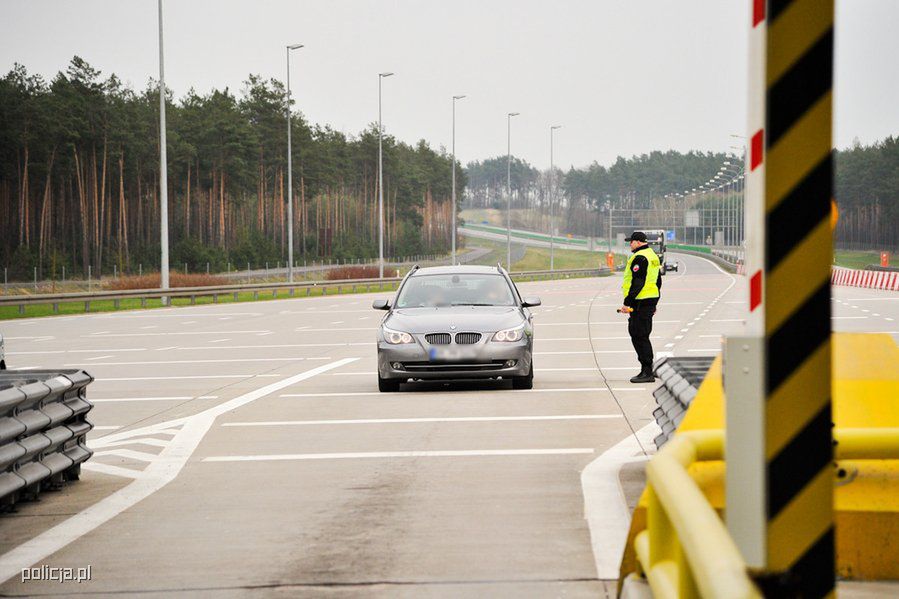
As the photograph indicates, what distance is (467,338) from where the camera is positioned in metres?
16.0

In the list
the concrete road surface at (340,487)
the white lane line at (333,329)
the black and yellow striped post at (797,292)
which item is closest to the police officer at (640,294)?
the concrete road surface at (340,487)

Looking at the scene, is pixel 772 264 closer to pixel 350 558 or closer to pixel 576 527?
pixel 350 558

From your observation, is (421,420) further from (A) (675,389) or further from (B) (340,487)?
(A) (675,389)

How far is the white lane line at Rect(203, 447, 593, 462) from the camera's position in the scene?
10.7 metres

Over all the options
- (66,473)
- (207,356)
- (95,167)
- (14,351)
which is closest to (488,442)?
(66,473)

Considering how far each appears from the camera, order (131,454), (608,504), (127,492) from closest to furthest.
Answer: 1. (608,504)
2. (127,492)
3. (131,454)

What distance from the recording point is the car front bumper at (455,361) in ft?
52.1

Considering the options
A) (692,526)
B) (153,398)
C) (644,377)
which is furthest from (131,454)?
(692,526)

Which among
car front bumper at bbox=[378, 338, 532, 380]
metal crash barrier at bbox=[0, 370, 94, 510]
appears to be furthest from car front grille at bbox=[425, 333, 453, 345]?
metal crash barrier at bbox=[0, 370, 94, 510]

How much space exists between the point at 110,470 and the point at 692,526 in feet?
26.0

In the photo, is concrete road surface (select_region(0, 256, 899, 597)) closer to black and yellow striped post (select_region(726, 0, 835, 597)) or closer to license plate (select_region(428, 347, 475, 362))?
black and yellow striped post (select_region(726, 0, 835, 597))

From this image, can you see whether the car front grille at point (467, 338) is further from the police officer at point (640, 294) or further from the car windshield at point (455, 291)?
the police officer at point (640, 294)

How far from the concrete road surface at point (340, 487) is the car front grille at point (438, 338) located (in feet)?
2.10

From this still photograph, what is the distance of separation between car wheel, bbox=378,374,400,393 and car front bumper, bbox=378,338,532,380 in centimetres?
14
